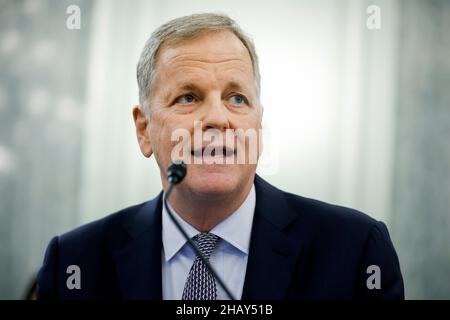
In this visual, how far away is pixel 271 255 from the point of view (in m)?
1.20

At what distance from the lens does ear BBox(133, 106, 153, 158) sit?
57.7 inches

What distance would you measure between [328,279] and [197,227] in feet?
1.11

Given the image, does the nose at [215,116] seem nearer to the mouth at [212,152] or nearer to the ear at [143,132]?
the mouth at [212,152]

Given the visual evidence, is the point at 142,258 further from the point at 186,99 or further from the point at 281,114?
Result: the point at 281,114

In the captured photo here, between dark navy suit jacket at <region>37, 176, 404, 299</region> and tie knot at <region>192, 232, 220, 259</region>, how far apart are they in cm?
9

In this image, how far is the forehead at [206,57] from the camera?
129cm

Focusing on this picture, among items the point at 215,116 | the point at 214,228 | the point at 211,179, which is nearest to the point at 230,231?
the point at 214,228

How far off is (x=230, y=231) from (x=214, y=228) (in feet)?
0.13

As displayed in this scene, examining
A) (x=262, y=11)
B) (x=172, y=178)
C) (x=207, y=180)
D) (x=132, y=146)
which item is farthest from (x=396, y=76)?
(x=172, y=178)

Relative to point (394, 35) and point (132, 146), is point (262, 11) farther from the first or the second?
point (132, 146)

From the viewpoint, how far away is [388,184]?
2.14 meters

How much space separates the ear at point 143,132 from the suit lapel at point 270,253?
329 mm

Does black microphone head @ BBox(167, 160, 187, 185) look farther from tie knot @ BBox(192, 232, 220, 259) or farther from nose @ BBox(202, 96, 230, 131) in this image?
tie knot @ BBox(192, 232, 220, 259)

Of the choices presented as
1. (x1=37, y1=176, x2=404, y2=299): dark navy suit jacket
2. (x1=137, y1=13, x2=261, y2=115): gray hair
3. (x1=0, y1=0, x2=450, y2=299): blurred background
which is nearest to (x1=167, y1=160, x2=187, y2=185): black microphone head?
(x1=37, y1=176, x2=404, y2=299): dark navy suit jacket
